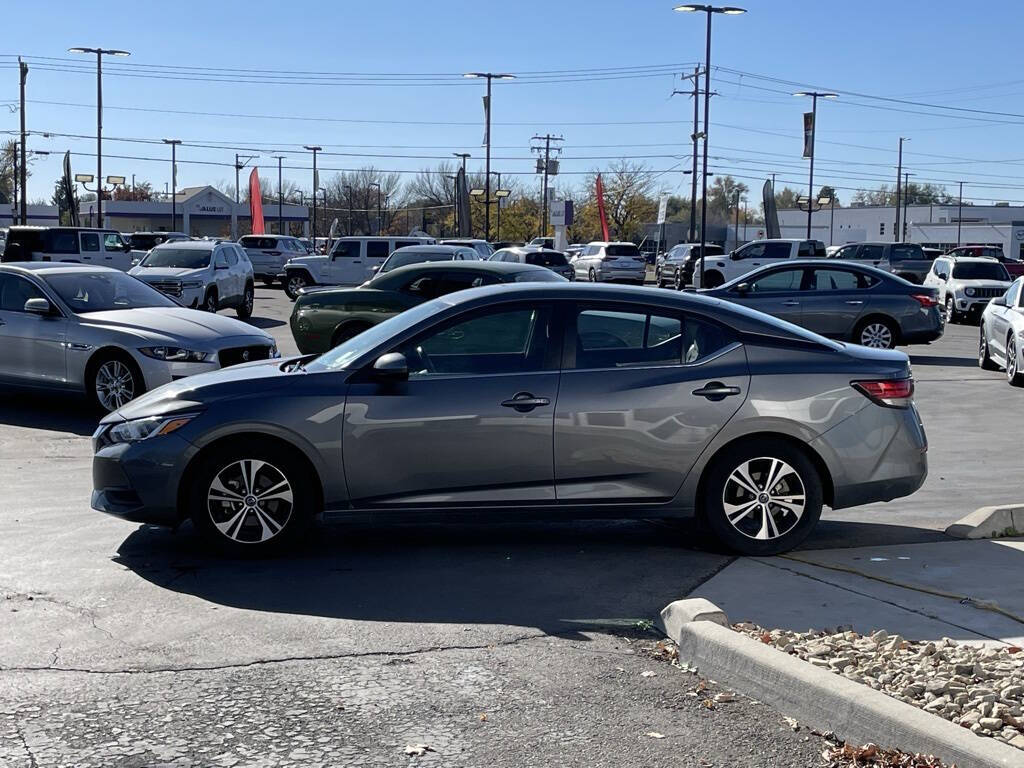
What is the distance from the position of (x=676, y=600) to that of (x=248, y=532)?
2453mm

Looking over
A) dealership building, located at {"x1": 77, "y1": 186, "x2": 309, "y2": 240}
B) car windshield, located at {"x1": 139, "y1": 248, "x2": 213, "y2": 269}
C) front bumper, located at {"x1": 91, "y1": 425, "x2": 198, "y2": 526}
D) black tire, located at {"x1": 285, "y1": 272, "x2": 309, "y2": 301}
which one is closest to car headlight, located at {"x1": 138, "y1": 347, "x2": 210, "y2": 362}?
front bumper, located at {"x1": 91, "y1": 425, "x2": 198, "y2": 526}

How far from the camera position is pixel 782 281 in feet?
69.3

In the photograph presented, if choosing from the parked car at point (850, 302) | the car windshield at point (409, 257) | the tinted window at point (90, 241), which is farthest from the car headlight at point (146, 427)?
the tinted window at point (90, 241)

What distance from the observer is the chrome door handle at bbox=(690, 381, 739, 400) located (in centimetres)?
709

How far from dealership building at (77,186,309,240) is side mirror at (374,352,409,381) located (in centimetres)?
10032

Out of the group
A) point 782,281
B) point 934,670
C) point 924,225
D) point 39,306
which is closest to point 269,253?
point 782,281

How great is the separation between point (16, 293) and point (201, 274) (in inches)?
523

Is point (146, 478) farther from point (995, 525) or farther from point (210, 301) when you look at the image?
point (210, 301)

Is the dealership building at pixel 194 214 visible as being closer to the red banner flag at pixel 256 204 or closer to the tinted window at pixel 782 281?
the red banner flag at pixel 256 204

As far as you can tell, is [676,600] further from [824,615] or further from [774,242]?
[774,242]

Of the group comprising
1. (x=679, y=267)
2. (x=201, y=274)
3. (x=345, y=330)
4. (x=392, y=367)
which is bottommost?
(x=345, y=330)

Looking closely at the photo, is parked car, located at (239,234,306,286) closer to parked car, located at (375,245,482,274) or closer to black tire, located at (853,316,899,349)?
parked car, located at (375,245,482,274)

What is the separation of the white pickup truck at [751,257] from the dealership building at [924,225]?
3027 inches

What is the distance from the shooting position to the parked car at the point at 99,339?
1255 cm
